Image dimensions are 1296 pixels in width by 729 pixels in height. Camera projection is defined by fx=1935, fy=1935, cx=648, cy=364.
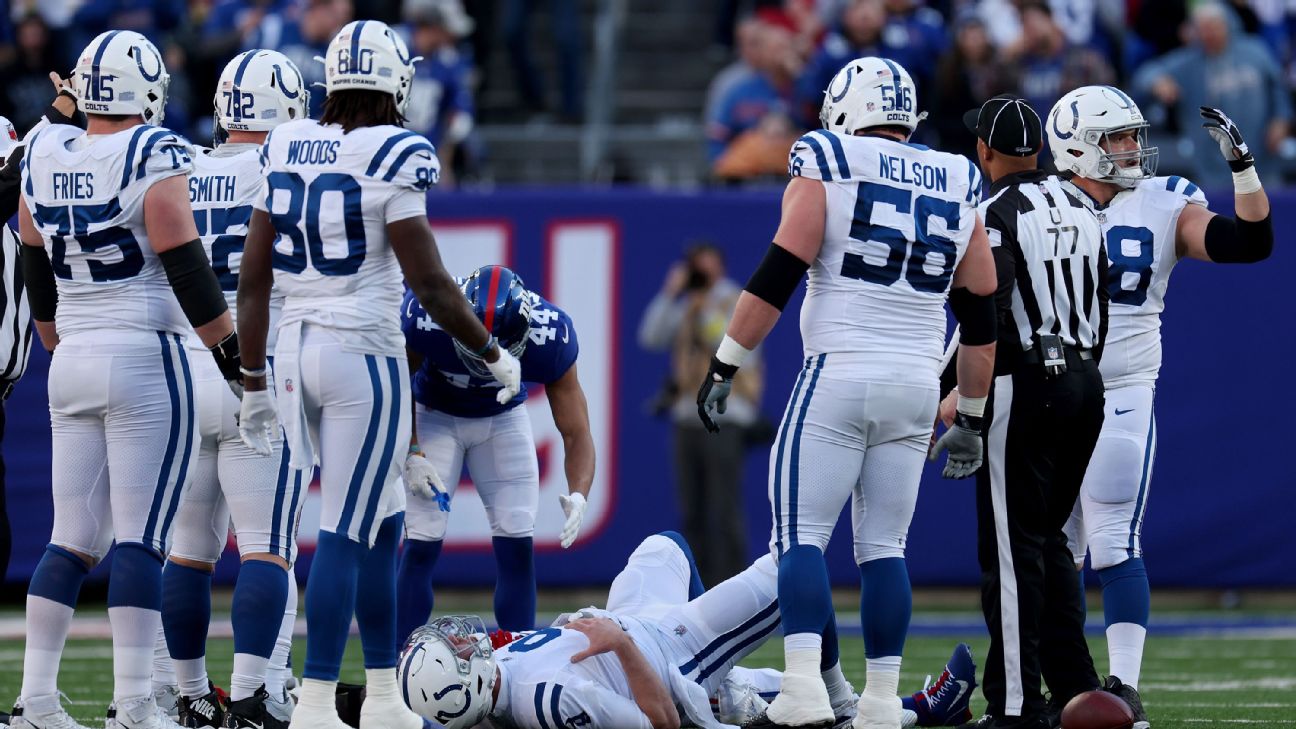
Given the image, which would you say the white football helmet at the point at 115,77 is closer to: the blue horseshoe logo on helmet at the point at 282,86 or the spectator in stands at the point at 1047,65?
the blue horseshoe logo on helmet at the point at 282,86

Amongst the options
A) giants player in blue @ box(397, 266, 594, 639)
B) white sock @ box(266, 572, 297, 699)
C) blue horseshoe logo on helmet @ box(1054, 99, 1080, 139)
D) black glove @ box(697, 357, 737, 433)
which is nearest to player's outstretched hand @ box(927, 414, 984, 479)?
black glove @ box(697, 357, 737, 433)

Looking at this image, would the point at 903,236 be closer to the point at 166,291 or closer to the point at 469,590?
the point at 166,291

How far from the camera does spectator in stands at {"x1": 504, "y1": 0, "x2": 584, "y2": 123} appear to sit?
14.0 meters

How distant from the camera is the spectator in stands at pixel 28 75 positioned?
1223cm

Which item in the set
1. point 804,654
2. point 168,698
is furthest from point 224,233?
point 804,654

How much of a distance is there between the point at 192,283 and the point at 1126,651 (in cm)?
316

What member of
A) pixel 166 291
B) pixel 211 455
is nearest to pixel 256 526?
pixel 211 455

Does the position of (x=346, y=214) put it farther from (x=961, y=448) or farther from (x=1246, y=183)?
(x=1246, y=183)

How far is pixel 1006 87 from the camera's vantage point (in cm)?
1232

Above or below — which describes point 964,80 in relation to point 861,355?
above

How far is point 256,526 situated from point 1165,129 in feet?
26.7

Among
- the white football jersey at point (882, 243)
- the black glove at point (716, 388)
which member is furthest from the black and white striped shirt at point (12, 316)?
the white football jersey at point (882, 243)

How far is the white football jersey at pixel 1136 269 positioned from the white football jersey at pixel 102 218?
3043mm

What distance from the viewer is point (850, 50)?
1292cm
